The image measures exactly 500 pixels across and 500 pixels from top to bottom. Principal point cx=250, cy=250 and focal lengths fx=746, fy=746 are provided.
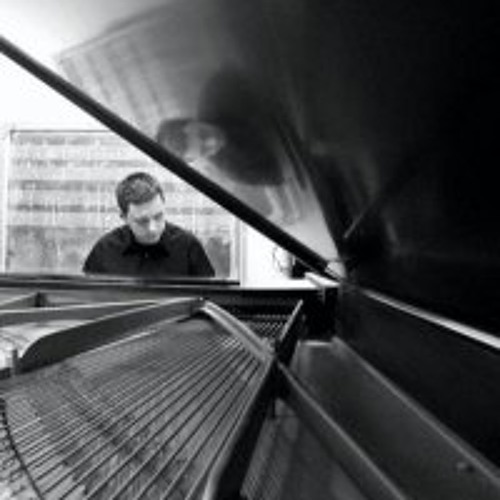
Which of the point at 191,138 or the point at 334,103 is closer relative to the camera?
the point at 334,103

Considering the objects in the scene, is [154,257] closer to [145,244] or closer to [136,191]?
[145,244]

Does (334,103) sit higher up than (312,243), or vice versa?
(334,103)

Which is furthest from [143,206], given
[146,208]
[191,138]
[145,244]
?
[191,138]

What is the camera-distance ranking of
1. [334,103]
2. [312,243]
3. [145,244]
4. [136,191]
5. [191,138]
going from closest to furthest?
[334,103] → [191,138] → [312,243] → [136,191] → [145,244]

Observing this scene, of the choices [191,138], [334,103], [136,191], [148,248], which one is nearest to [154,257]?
[148,248]

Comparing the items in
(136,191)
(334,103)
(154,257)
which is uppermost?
(136,191)

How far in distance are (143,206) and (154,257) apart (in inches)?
11.3

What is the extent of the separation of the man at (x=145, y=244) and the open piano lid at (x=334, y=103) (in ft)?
6.46

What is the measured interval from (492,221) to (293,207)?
776 millimetres

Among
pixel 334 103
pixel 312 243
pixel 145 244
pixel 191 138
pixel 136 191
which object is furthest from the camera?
pixel 145 244

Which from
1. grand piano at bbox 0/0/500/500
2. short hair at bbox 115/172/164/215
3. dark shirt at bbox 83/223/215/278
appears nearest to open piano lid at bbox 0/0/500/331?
grand piano at bbox 0/0/500/500

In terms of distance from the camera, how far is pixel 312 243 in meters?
1.68

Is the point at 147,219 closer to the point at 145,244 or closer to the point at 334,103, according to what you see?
the point at 145,244

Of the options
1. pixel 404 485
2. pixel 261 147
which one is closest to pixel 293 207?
pixel 261 147
